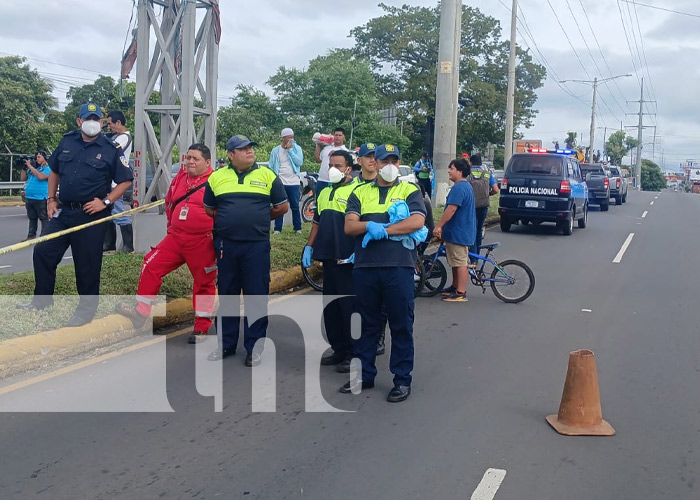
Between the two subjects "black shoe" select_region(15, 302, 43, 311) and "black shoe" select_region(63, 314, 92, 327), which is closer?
"black shoe" select_region(63, 314, 92, 327)

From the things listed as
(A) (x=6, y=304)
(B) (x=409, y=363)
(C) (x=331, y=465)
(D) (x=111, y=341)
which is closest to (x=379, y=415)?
(B) (x=409, y=363)

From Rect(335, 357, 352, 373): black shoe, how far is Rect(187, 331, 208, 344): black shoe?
1435 mm

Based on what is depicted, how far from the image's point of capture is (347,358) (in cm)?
658

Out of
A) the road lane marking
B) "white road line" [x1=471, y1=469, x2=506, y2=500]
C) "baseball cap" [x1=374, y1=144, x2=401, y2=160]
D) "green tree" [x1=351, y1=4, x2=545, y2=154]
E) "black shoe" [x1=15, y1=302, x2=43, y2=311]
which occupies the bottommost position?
"white road line" [x1=471, y1=469, x2=506, y2=500]

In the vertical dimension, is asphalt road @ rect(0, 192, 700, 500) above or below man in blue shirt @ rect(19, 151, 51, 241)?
below

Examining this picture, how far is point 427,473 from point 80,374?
10.2 ft

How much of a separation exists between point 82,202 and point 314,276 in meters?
4.22

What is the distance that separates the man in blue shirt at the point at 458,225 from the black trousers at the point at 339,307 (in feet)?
9.03

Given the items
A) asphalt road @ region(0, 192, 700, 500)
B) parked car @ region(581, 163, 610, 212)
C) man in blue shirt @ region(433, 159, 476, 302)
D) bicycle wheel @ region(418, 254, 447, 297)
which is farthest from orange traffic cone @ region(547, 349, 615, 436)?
parked car @ region(581, 163, 610, 212)

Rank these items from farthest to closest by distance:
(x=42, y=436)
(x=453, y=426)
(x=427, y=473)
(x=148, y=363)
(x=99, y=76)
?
(x=99, y=76) < (x=148, y=363) < (x=453, y=426) < (x=42, y=436) < (x=427, y=473)

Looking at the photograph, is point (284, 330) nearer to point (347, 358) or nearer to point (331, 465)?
point (347, 358)

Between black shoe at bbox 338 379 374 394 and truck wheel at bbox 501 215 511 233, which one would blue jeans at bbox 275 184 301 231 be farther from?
truck wheel at bbox 501 215 511 233

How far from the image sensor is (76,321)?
677cm

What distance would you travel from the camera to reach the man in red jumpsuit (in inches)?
271
